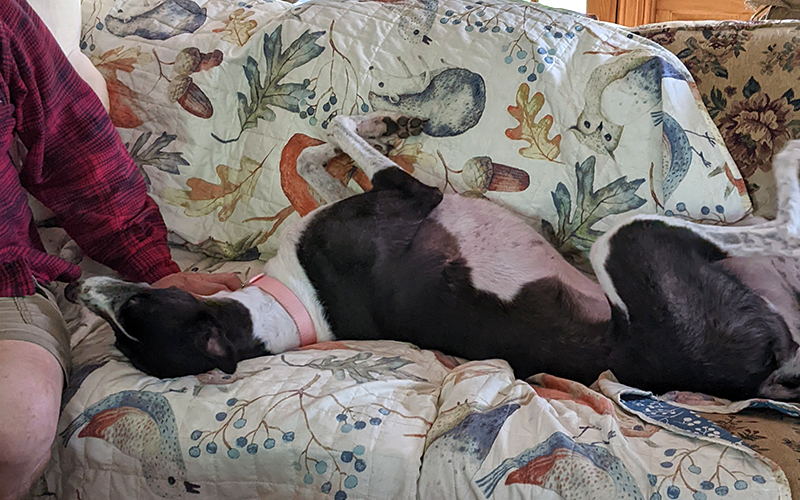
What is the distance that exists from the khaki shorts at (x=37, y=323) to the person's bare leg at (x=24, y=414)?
0.12 ft

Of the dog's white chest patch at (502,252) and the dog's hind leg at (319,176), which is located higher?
the dog's hind leg at (319,176)

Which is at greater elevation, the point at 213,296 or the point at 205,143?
the point at 205,143

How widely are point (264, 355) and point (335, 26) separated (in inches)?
34.4

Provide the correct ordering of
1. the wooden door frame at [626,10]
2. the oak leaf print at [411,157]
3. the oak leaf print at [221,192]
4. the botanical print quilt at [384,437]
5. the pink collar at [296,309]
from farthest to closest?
the wooden door frame at [626,10], the oak leaf print at [221,192], the oak leaf print at [411,157], the pink collar at [296,309], the botanical print quilt at [384,437]

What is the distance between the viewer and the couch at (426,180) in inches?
49.3

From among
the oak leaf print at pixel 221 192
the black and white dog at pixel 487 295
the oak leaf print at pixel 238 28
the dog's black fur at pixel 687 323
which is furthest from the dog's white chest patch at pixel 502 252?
the oak leaf print at pixel 238 28

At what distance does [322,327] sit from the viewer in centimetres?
171

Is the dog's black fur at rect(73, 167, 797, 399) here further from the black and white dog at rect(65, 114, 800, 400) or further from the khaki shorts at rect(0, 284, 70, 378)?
the khaki shorts at rect(0, 284, 70, 378)

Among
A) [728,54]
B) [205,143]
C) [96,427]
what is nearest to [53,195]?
[205,143]

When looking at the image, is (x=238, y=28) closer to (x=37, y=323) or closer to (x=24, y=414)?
(x=37, y=323)

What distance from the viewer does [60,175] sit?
1783 millimetres

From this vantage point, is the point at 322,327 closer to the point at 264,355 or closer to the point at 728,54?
the point at 264,355

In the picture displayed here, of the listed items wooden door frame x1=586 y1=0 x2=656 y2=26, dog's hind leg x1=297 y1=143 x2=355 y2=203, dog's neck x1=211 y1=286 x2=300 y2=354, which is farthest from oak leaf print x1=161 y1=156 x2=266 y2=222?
wooden door frame x1=586 y1=0 x2=656 y2=26

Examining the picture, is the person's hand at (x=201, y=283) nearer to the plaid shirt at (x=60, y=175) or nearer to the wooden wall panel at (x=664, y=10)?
the plaid shirt at (x=60, y=175)
